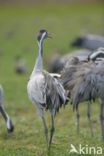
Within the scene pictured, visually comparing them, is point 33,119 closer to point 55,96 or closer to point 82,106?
point 82,106

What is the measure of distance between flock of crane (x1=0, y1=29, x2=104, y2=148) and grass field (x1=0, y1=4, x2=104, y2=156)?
315 millimetres

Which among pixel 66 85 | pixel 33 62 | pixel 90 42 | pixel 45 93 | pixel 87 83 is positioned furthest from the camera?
pixel 33 62

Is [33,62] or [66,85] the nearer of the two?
[66,85]

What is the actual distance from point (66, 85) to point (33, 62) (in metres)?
15.4

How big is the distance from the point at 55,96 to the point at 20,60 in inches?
640

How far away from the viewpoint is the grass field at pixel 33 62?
9.72m

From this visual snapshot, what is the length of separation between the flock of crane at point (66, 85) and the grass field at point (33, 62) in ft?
1.03

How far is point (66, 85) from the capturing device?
10.2 meters

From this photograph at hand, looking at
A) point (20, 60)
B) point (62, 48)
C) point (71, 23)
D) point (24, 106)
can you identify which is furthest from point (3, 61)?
point (24, 106)

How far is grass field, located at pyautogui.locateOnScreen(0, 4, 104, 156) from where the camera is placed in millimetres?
9722

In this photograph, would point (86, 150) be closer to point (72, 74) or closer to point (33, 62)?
point (72, 74)

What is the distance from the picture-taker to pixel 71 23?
33.9 metres

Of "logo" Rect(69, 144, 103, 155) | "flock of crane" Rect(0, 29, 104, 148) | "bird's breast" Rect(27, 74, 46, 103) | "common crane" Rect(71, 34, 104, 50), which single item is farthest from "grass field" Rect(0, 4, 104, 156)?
"common crane" Rect(71, 34, 104, 50)

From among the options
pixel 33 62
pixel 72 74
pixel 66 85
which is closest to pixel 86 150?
pixel 66 85
